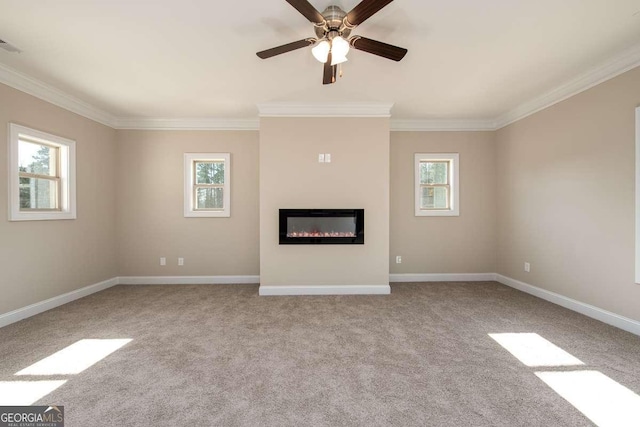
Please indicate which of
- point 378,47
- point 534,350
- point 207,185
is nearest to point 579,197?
point 534,350

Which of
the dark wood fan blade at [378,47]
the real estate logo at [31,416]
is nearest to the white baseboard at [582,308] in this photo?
the dark wood fan blade at [378,47]

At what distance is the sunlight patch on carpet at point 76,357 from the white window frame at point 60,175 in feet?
5.90

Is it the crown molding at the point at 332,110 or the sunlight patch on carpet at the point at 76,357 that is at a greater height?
the crown molding at the point at 332,110

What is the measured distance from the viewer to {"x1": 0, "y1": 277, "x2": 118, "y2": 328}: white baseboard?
115 inches

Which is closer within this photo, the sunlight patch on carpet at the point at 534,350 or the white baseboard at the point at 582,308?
the sunlight patch on carpet at the point at 534,350

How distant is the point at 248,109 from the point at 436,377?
13.2ft

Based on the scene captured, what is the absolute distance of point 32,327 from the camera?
2834 mm

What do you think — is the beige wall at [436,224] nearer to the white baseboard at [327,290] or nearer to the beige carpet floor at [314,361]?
the white baseboard at [327,290]

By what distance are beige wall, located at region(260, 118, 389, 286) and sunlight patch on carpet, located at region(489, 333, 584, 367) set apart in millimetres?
1666

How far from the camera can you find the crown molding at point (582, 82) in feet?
8.64

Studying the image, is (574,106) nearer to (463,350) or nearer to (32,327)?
(463,350)

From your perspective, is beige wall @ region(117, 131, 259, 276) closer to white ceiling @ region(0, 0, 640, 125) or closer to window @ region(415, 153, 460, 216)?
white ceiling @ region(0, 0, 640, 125)

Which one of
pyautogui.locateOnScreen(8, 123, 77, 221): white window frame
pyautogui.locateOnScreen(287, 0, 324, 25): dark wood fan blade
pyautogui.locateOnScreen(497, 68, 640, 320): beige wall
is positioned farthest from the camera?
pyautogui.locateOnScreen(8, 123, 77, 221): white window frame

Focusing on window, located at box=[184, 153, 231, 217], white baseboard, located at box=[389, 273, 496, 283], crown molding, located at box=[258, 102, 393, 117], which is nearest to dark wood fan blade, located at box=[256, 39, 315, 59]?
crown molding, located at box=[258, 102, 393, 117]
